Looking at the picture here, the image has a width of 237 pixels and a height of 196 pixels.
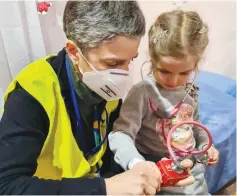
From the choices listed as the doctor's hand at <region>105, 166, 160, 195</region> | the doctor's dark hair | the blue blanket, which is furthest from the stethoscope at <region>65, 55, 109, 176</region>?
the blue blanket

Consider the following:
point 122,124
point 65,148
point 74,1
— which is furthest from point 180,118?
point 74,1

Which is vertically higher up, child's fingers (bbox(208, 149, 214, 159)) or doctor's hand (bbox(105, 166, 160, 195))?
doctor's hand (bbox(105, 166, 160, 195))

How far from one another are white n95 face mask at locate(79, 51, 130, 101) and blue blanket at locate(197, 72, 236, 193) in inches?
29.4

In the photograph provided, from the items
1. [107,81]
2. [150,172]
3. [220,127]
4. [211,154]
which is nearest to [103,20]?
[107,81]

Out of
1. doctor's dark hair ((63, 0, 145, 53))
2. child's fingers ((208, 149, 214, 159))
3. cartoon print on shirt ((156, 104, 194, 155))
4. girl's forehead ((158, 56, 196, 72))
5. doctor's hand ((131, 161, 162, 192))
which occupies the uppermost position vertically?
doctor's dark hair ((63, 0, 145, 53))

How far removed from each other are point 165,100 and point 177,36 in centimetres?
21

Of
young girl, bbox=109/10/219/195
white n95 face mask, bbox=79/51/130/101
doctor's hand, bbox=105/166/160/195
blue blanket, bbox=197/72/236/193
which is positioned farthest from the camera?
blue blanket, bbox=197/72/236/193

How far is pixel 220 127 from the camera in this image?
5.19ft

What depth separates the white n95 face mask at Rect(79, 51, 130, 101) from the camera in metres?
0.91

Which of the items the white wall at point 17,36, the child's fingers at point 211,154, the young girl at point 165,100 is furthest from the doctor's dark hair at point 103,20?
the child's fingers at point 211,154

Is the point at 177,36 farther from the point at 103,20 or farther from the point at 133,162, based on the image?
the point at 133,162

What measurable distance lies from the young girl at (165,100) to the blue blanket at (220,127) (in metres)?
0.42

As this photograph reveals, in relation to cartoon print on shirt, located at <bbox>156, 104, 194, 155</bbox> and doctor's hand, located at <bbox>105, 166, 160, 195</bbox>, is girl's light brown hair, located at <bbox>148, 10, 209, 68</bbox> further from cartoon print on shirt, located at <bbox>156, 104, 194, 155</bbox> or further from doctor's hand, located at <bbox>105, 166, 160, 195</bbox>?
doctor's hand, located at <bbox>105, 166, 160, 195</bbox>

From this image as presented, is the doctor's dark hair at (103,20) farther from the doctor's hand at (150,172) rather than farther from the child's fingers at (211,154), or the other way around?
the child's fingers at (211,154)
